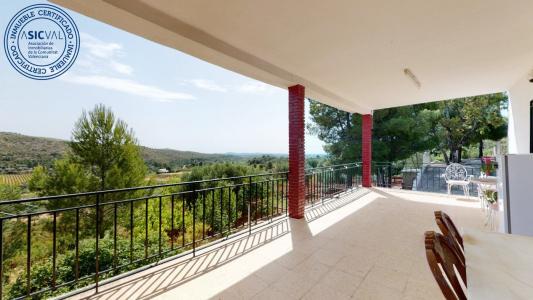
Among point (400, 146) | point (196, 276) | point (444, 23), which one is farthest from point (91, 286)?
point (400, 146)

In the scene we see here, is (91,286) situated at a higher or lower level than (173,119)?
lower

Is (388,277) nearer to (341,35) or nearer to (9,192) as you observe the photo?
(341,35)

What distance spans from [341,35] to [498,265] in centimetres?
243

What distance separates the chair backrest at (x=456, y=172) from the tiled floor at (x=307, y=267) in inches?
96.3

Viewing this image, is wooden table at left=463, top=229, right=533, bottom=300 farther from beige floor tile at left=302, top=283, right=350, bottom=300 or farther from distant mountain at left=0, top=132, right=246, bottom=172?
distant mountain at left=0, top=132, right=246, bottom=172

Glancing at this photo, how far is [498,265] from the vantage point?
1.10m

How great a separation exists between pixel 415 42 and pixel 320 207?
3387 millimetres

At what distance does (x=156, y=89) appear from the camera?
1920cm

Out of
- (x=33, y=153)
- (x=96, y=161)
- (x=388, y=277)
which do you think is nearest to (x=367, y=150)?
(x=388, y=277)

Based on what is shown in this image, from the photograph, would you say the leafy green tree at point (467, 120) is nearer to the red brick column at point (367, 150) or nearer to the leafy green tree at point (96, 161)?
the red brick column at point (367, 150)

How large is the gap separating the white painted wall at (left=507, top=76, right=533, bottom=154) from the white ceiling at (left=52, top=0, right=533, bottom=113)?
303mm

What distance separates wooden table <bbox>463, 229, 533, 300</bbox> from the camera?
894mm

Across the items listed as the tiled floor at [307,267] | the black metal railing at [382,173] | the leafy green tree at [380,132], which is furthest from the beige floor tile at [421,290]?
the leafy green tree at [380,132]

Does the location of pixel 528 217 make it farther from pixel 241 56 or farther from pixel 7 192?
pixel 7 192
